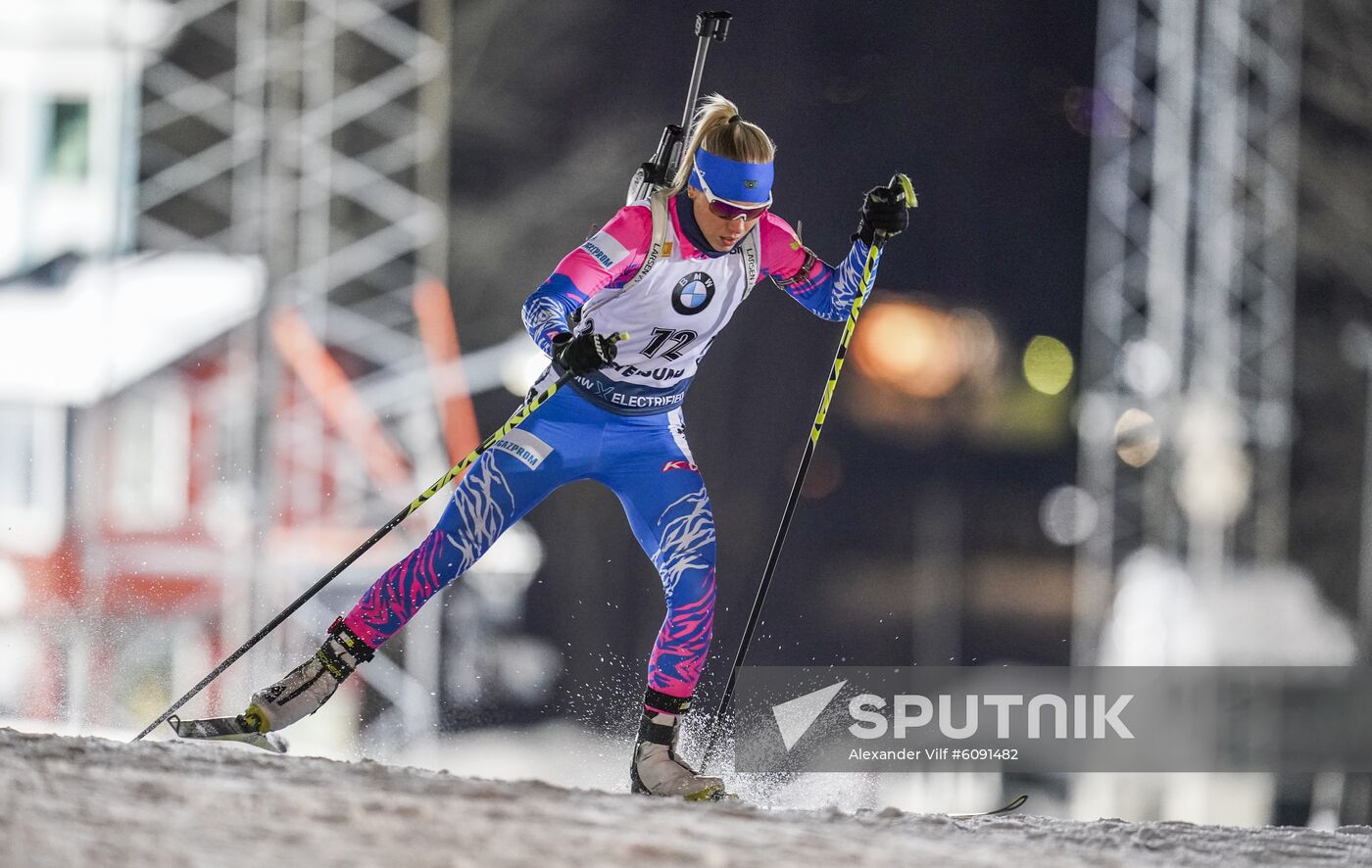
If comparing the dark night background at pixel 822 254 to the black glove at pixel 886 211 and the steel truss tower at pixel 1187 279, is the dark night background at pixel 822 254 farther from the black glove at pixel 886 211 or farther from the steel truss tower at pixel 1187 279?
the black glove at pixel 886 211

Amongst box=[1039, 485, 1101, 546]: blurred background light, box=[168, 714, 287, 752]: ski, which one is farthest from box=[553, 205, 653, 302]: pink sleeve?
box=[1039, 485, 1101, 546]: blurred background light

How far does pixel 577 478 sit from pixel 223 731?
1051mm

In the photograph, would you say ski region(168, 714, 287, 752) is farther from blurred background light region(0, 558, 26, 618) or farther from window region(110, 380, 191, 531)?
blurred background light region(0, 558, 26, 618)

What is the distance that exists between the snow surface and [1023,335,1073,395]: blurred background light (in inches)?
88.5

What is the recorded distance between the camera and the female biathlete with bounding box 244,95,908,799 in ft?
10.7

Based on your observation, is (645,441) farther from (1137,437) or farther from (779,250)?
(1137,437)

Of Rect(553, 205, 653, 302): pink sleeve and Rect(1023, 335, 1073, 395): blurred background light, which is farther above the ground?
Rect(1023, 335, 1073, 395): blurred background light

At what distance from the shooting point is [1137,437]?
5.23 meters

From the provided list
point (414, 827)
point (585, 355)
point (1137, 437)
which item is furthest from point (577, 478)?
point (1137, 437)

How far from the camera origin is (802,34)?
4934 mm

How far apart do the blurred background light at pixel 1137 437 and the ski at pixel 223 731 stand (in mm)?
3384

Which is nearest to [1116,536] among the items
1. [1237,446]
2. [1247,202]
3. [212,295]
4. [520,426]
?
[1237,446]

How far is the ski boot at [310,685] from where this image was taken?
10.8ft

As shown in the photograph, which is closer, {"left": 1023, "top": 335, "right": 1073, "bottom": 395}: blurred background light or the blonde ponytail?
the blonde ponytail
